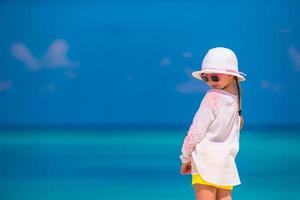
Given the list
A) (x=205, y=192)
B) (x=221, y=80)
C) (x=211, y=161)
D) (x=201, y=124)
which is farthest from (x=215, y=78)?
(x=205, y=192)

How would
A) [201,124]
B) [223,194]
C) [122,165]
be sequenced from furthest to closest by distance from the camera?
1. [122,165]
2. [223,194]
3. [201,124]

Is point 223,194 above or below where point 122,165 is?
below

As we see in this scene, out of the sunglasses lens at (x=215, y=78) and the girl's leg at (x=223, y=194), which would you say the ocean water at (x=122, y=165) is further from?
the sunglasses lens at (x=215, y=78)

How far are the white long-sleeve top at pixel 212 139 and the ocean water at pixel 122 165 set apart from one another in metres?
2.21

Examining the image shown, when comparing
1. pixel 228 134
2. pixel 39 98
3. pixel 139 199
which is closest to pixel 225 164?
pixel 228 134

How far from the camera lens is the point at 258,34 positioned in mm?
8289

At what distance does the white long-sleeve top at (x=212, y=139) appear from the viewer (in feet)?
11.5

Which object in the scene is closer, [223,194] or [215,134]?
[215,134]

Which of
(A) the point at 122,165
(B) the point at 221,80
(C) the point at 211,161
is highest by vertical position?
(A) the point at 122,165

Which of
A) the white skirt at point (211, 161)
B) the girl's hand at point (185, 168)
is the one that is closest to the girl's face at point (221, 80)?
the white skirt at point (211, 161)

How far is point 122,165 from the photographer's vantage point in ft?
23.7

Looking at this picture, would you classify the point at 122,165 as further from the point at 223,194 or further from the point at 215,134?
the point at 215,134

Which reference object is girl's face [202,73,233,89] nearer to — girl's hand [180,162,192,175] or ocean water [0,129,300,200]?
girl's hand [180,162,192,175]

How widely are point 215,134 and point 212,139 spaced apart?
0.03 meters
